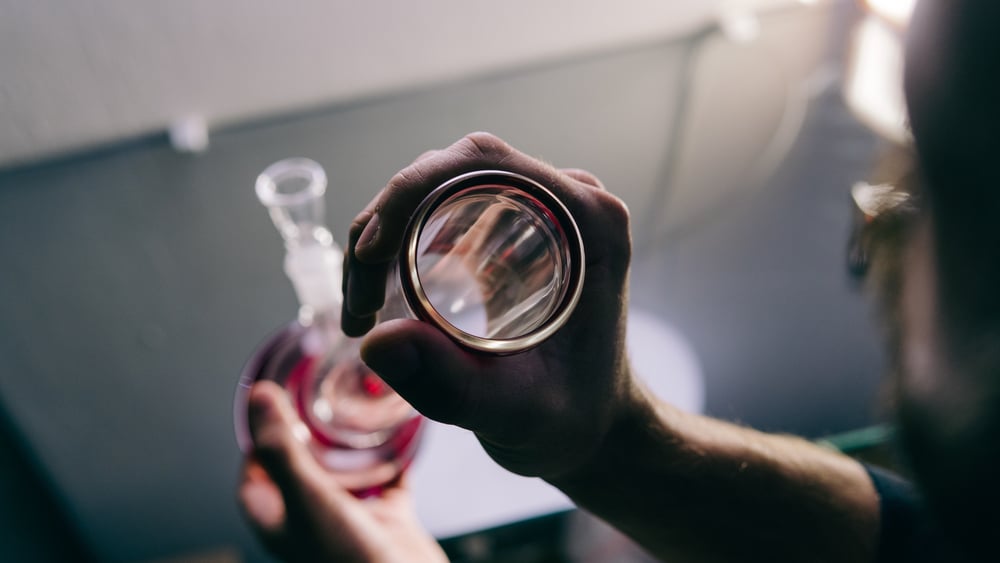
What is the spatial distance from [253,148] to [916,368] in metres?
0.75

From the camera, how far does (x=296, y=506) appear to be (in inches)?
23.1

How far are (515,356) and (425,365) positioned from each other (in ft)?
0.21

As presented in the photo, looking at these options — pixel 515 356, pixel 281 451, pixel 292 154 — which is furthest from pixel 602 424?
pixel 292 154

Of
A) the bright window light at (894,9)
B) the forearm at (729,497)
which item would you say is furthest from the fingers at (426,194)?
the bright window light at (894,9)

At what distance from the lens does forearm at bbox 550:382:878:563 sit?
0.54 metres

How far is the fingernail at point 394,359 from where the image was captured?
13.9 inches

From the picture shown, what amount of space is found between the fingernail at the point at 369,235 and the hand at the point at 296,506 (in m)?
0.25

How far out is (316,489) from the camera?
1.93 ft

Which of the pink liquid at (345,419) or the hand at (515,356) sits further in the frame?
the pink liquid at (345,419)

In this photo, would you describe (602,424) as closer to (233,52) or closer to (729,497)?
(729,497)

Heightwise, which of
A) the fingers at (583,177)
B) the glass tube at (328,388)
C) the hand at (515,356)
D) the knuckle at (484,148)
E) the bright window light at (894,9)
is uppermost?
the bright window light at (894,9)

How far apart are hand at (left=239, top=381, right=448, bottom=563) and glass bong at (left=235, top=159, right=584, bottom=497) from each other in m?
0.05

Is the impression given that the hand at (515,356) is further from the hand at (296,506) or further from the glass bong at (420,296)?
the hand at (296,506)

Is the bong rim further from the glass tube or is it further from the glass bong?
the glass tube
